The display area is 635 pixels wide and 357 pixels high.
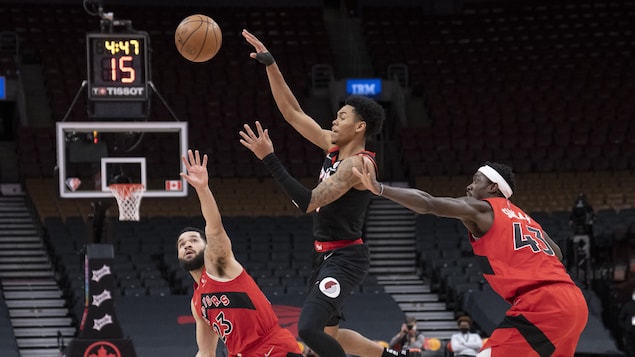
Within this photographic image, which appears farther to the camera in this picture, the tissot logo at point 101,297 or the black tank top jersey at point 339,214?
the tissot logo at point 101,297

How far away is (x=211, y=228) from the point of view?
264 inches

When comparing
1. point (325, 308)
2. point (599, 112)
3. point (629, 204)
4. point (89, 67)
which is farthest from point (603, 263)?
point (325, 308)

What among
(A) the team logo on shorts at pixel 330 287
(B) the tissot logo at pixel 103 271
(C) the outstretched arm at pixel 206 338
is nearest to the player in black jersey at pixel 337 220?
(A) the team logo on shorts at pixel 330 287

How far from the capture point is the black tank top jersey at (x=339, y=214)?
735 cm

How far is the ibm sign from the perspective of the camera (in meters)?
24.6

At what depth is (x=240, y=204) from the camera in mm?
21984

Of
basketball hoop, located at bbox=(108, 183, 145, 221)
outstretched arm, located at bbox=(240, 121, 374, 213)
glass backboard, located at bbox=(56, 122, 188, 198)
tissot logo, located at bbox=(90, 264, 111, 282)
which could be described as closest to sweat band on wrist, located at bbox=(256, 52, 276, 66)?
outstretched arm, located at bbox=(240, 121, 374, 213)

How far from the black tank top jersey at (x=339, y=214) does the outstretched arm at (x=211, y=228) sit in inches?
27.6

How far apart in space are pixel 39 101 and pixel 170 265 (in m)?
7.20

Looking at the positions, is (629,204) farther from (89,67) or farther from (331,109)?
(89,67)

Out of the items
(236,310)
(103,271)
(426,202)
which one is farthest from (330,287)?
(103,271)

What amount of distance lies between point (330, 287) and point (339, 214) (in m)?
0.52

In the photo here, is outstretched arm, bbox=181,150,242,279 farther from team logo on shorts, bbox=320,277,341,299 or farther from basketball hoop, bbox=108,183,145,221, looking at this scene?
basketball hoop, bbox=108,183,145,221

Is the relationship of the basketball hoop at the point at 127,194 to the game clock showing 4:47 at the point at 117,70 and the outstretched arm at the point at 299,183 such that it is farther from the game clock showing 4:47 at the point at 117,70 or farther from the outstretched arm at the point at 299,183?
the outstretched arm at the point at 299,183
